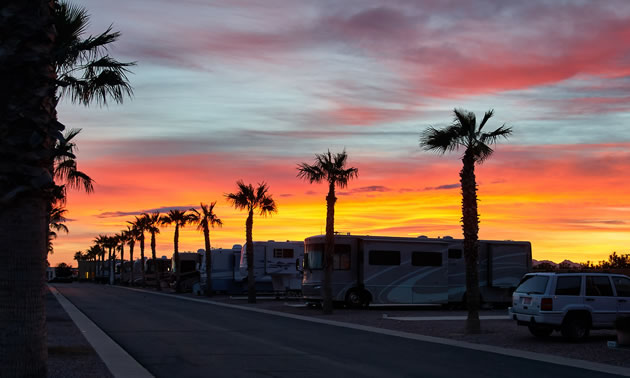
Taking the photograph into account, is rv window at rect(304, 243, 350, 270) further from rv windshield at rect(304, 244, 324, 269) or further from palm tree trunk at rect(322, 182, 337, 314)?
palm tree trunk at rect(322, 182, 337, 314)

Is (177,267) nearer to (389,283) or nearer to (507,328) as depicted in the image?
(389,283)

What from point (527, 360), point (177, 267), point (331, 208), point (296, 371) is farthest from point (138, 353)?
point (177, 267)

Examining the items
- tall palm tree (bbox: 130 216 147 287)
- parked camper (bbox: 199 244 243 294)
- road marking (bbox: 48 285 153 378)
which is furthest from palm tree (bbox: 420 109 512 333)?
A: tall palm tree (bbox: 130 216 147 287)

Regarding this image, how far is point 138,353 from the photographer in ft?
54.9

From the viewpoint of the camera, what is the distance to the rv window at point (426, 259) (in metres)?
37.8

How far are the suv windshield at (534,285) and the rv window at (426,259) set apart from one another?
54.2 ft

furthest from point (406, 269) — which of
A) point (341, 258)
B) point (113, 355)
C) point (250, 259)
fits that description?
point (113, 355)

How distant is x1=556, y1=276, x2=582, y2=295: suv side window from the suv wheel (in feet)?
2.21

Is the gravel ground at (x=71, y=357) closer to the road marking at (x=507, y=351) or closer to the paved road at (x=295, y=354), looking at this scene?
the paved road at (x=295, y=354)

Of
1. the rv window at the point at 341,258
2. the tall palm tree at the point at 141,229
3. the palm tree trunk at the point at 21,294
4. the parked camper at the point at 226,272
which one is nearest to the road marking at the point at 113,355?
the palm tree trunk at the point at 21,294

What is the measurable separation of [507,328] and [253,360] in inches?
489

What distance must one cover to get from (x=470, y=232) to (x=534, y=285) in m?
3.19

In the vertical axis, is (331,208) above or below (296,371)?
above

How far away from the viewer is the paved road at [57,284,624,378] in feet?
46.0
